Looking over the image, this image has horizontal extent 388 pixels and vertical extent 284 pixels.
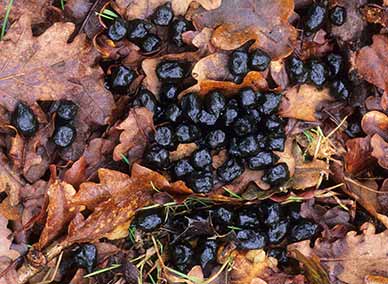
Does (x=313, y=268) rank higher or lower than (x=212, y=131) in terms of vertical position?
lower

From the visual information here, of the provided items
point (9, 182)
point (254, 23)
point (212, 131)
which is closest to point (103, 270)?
point (9, 182)

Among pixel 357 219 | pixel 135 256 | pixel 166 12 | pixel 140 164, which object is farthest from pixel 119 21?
pixel 357 219

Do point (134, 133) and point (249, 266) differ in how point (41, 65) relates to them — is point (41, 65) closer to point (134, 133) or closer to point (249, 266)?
point (134, 133)

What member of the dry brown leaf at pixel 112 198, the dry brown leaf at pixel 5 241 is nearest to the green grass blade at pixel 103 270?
the dry brown leaf at pixel 112 198

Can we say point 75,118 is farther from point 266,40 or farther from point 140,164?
point 266,40

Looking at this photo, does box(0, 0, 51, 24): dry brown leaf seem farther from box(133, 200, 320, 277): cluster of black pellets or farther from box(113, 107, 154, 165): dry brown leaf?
box(133, 200, 320, 277): cluster of black pellets
